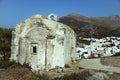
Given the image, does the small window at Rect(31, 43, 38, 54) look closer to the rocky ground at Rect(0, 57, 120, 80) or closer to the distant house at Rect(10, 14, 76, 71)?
the distant house at Rect(10, 14, 76, 71)

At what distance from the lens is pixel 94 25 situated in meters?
95.6

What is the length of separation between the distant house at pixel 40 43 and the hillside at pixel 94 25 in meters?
61.2

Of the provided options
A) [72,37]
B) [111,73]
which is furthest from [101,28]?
[111,73]

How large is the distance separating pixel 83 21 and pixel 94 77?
79.3 meters

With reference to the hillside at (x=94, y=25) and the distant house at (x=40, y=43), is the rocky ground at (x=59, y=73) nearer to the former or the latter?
the distant house at (x=40, y=43)

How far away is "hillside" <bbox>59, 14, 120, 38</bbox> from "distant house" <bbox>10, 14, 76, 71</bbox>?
6118 cm

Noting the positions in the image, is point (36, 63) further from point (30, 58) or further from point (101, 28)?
point (101, 28)

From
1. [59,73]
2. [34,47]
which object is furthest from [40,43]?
[59,73]

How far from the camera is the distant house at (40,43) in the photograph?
25672mm

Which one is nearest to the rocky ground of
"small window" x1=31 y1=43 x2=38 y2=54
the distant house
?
the distant house

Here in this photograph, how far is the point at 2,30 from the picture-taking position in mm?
39312

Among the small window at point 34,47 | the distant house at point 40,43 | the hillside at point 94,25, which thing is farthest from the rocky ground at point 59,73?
the hillside at point 94,25

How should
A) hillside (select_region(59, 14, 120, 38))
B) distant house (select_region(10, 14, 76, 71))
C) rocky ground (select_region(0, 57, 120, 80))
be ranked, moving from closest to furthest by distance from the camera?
1. rocky ground (select_region(0, 57, 120, 80))
2. distant house (select_region(10, 14, 76, 71))
3. hillside (select_region(59, 14, 120, 38))

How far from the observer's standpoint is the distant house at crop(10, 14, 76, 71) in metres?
25.7
